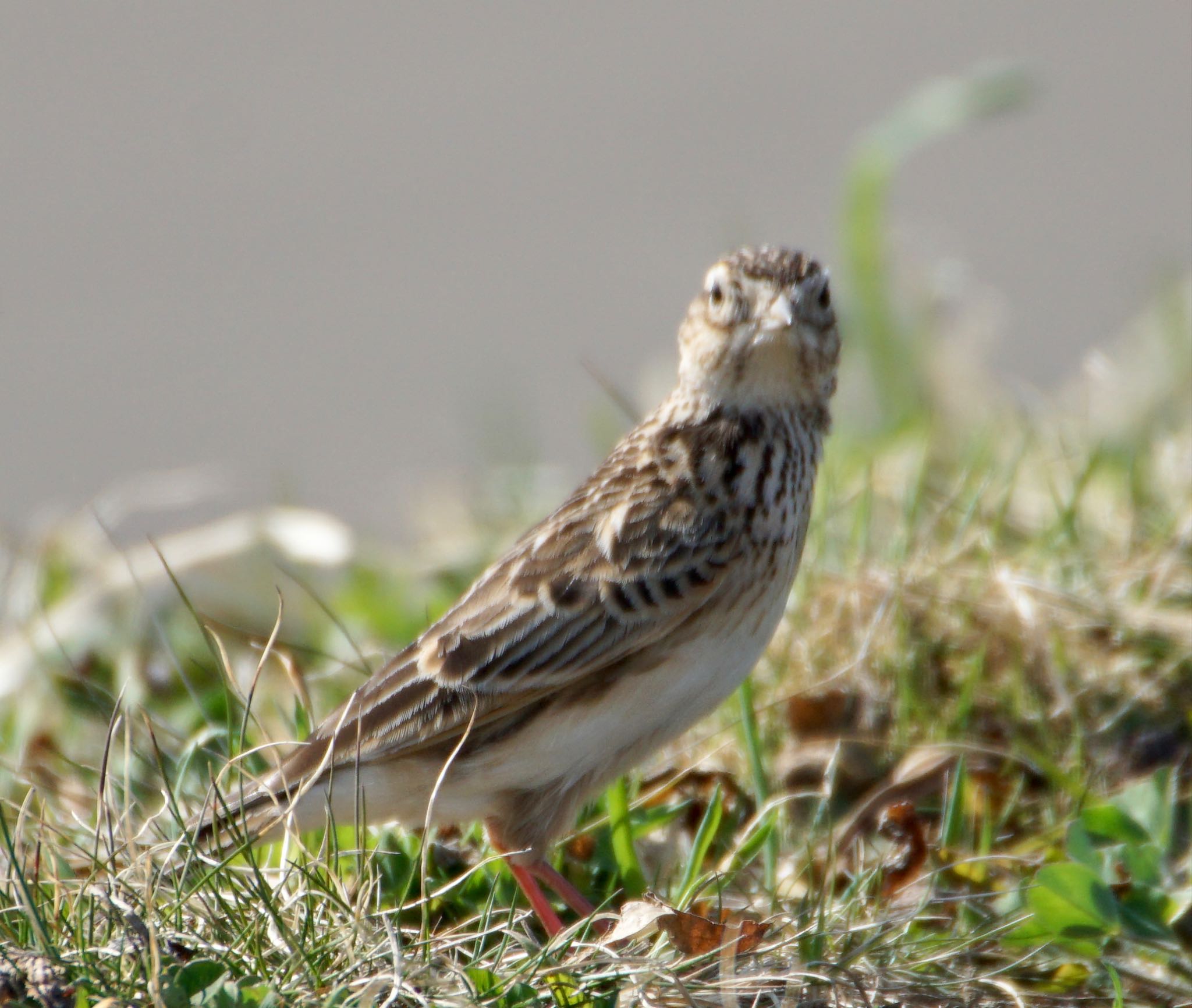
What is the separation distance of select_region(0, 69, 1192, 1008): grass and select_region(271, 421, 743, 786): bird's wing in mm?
307

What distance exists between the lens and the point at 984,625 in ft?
17.1

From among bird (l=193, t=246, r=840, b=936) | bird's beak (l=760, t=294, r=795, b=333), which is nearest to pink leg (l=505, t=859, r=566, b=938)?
bird (l=193, t=246, r=840, b=936)

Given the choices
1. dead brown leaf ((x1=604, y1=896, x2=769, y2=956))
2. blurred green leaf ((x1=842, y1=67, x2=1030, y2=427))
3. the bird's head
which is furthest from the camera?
blurred green leaf ((x1=842, y1=67, x2=1030, y2=427))

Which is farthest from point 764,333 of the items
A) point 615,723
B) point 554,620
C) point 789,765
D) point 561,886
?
point 561,886

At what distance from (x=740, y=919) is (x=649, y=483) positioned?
46.1 inches

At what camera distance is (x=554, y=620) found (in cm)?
411

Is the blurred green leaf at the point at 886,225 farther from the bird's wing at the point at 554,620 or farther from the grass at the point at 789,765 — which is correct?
the bird's wing at the point at 554,620

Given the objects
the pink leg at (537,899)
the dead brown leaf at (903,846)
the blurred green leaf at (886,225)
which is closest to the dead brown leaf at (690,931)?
the pink leg at (537,899)

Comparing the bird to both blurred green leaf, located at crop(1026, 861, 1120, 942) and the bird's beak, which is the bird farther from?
blurred green leaf, located at crop(1026, 861, 1120, 942)

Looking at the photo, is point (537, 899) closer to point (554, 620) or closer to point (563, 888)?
point (563, 888)

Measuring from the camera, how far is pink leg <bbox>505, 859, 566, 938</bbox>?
398 centimetres

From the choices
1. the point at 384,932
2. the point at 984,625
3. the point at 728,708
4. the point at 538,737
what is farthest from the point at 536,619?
the point at 984,625

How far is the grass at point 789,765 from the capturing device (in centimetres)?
344

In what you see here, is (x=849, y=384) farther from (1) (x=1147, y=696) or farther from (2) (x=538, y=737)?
(2) (x=538, y=737)
